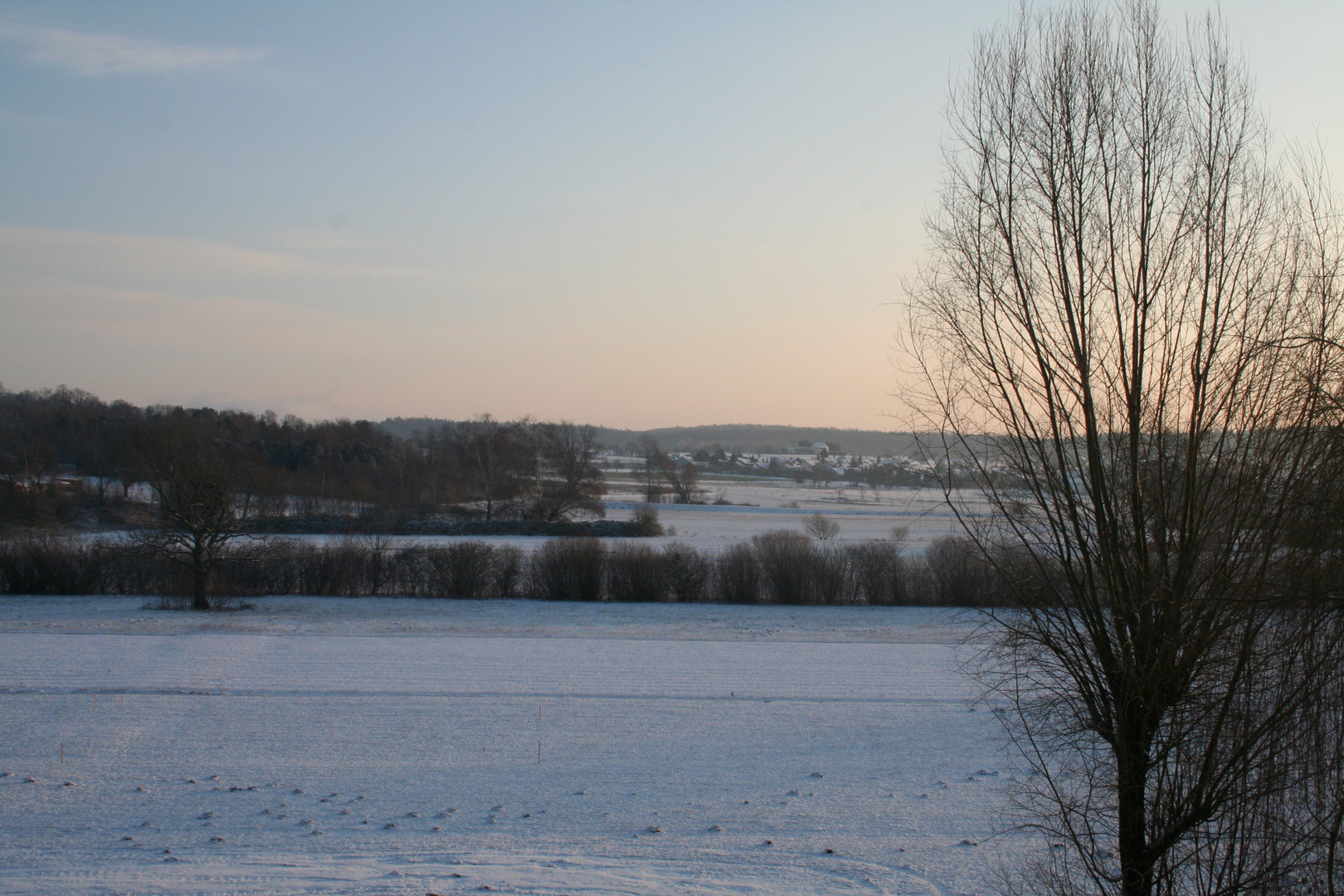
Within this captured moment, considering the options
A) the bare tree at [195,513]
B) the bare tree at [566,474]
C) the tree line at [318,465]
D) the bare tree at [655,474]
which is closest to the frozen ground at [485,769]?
the bare tree at [195,513]

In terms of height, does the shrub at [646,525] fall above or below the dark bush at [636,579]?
above

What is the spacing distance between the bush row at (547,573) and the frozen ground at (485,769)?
11.6 metres

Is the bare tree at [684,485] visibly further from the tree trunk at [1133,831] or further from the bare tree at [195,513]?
the tree trunk at [1133,831]

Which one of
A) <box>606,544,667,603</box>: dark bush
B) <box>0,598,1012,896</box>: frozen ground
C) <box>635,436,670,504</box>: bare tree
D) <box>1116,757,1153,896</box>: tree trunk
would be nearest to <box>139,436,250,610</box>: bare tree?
<box>0,598,1012,896</box>: frozen ground

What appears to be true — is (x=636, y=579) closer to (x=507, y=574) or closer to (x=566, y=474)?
(x=507, y=574)

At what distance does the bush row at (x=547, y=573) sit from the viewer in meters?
37.8

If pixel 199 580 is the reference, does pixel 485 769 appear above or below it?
below

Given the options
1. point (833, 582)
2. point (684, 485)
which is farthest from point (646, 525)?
point (684, 485)

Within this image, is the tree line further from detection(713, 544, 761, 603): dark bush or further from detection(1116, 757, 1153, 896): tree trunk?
detection(1116, 757, 1153, 896): tree trunk

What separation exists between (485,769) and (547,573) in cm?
2508

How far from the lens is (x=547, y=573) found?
A: 130 feet

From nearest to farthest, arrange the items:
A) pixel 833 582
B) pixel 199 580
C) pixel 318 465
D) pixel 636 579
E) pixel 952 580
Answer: pixel 199 580
pixel 952 580
pixel 833 582
pixel 636 579
pixel 318 465

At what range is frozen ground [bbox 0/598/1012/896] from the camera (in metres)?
10.6

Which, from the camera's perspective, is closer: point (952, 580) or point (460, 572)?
point (952, 580)
